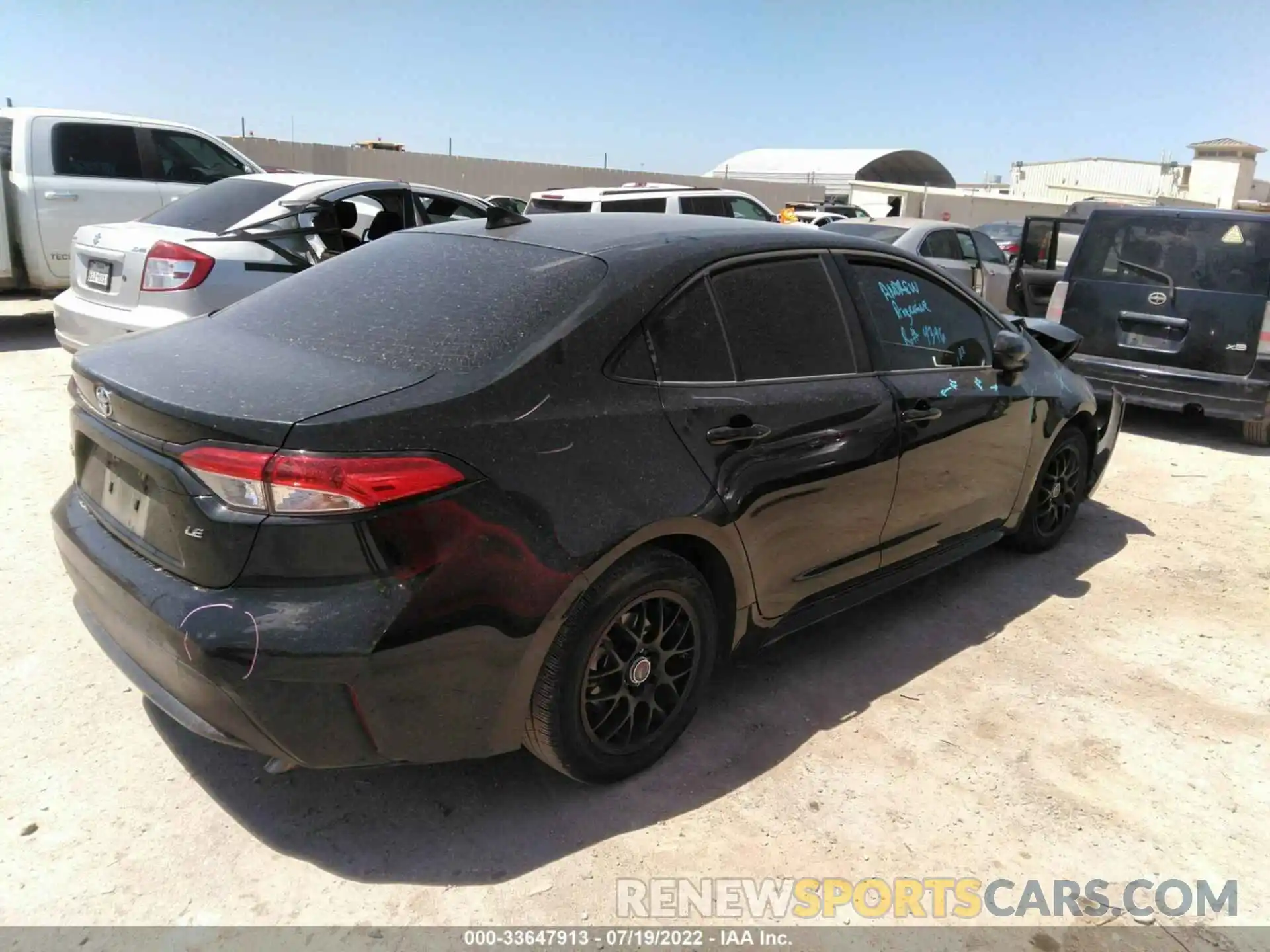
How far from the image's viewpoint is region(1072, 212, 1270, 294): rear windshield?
6.98 m

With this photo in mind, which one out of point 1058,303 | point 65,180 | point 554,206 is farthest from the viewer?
point 554,206

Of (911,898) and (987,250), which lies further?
(987,250)

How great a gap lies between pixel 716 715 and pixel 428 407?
166cm

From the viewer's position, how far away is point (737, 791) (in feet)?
9.59

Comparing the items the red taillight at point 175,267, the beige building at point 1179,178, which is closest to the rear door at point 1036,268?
the red taillight at point 175,267

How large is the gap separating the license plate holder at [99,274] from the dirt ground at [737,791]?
2.52m

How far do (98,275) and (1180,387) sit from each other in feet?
26.4

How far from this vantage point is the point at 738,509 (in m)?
2.95

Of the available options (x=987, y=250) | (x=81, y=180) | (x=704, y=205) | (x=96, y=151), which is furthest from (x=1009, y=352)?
(x=987, y=250)

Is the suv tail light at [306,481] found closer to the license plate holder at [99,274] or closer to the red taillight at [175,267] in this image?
the red taillight at [175,267]

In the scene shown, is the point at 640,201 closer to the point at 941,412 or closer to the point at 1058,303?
the point at 1058,303

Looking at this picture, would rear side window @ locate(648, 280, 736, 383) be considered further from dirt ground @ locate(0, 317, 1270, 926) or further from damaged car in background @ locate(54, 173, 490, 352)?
damaged car in background @ locate(54, 173, 490, 352)

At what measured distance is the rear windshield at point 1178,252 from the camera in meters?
6.98

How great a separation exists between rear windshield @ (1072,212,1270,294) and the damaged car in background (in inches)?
227
